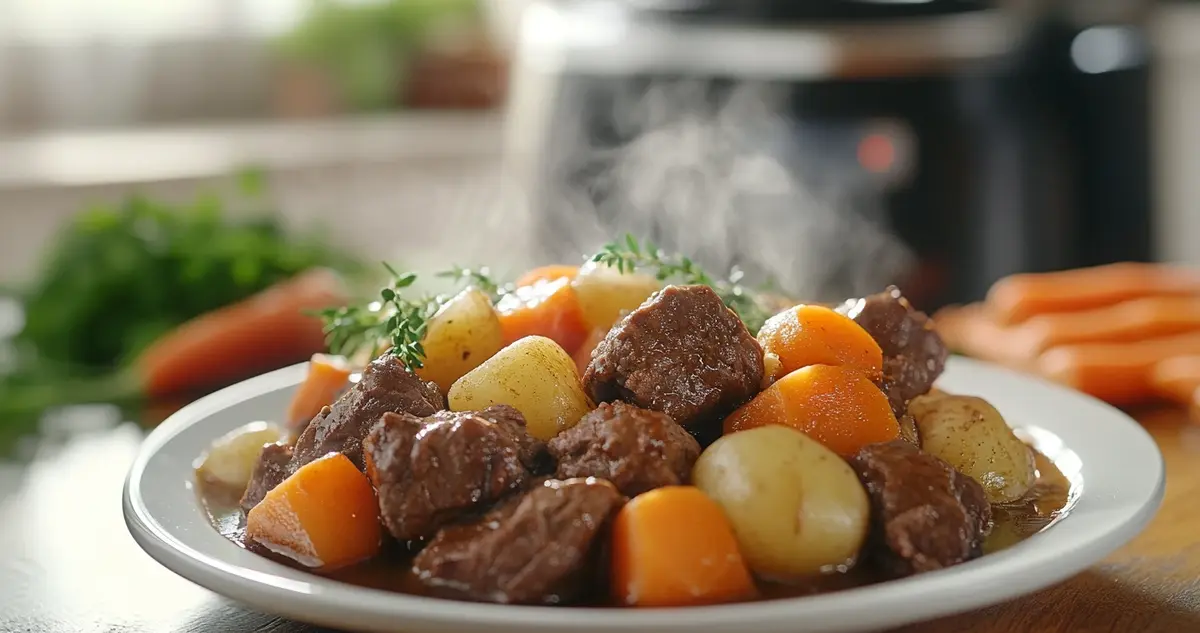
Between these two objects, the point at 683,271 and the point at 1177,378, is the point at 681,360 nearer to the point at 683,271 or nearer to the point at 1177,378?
the point at 683,271

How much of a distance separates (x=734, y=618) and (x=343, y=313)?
100 cm

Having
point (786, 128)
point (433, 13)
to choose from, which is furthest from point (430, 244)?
point (786, 128)

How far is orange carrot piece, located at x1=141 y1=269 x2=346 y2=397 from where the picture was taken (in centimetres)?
280

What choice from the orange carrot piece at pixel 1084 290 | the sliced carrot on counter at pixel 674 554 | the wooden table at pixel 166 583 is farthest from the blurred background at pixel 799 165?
the sliced carrot on counter at pixel 674 554

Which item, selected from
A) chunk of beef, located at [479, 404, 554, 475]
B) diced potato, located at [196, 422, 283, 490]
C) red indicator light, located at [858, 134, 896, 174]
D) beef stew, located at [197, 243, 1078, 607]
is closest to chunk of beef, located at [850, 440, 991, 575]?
beef stew, located at [197, 243, 1078, 607]

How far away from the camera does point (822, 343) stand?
1.62 meters

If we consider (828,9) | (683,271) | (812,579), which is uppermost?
(828,9)

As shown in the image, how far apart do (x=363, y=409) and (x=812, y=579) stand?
590mm

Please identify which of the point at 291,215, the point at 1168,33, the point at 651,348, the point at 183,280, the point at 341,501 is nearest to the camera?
the point at 341,501

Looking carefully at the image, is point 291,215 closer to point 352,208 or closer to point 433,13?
Answer: point 352,208

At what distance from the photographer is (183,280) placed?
320 centimetres

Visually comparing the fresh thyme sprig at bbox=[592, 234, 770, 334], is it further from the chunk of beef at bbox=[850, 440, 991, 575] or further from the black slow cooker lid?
the black slow cooker lid

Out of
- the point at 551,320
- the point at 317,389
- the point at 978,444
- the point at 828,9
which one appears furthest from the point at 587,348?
the point at 828,9

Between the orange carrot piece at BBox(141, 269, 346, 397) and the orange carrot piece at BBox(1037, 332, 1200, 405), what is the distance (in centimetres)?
162
